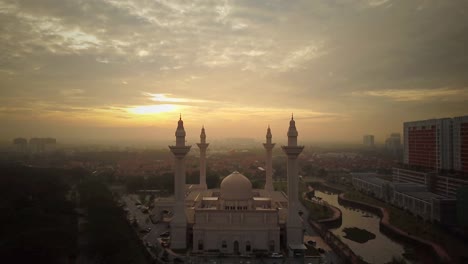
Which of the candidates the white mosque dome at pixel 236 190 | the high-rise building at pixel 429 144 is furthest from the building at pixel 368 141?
the white mosque dome at pixel 236 190

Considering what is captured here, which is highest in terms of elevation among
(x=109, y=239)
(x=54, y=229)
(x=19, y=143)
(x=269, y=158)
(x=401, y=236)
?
(x=19, y=143)

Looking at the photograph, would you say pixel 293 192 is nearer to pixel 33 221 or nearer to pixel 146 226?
pixel 146 226

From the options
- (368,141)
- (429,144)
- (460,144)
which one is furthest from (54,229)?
(368,141)

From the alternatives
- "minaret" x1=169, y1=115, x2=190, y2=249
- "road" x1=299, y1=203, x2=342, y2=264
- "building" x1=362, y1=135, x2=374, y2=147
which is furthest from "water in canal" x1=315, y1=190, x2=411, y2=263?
"building" x1=362, y1=135, x2=374, y2=147

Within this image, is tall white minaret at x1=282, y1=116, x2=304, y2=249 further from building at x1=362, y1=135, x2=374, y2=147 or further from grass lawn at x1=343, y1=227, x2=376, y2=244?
building at x1=362, y1=135, x2=374, y2=147

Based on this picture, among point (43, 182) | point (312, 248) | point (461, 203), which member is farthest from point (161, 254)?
point (461, 203)

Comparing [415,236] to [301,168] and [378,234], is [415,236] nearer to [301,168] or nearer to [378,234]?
[378,234]
